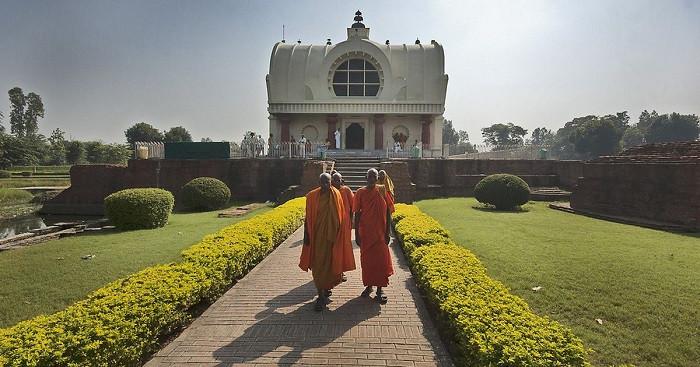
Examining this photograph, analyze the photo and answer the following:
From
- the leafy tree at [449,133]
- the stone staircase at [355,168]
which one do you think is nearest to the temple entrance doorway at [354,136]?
the stone staircase at [355,168]

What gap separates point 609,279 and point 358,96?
67.6 feet

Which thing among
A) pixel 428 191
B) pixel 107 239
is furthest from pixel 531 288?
pixel 428 191

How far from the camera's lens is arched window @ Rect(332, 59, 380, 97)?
25.0 meters

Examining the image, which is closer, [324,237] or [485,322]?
[485,322]

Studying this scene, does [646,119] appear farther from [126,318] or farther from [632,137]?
[126,318]

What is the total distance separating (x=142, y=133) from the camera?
203 feet

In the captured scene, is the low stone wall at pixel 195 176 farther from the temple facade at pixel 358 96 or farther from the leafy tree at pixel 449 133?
the leafy tree at pixel 449 133

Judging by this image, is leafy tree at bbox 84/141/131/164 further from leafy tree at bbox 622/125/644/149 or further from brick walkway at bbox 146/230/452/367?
leafy tree at bbox 622/125/644/149

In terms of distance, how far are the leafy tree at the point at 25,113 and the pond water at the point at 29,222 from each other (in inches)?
2501

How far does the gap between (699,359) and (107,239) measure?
995 centimetres

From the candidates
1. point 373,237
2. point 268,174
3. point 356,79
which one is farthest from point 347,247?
point 356,79

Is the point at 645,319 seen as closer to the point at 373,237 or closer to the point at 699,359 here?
the point at 699,359

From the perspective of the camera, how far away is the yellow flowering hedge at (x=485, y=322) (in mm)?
2711

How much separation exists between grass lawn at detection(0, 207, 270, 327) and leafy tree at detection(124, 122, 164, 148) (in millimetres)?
58003
